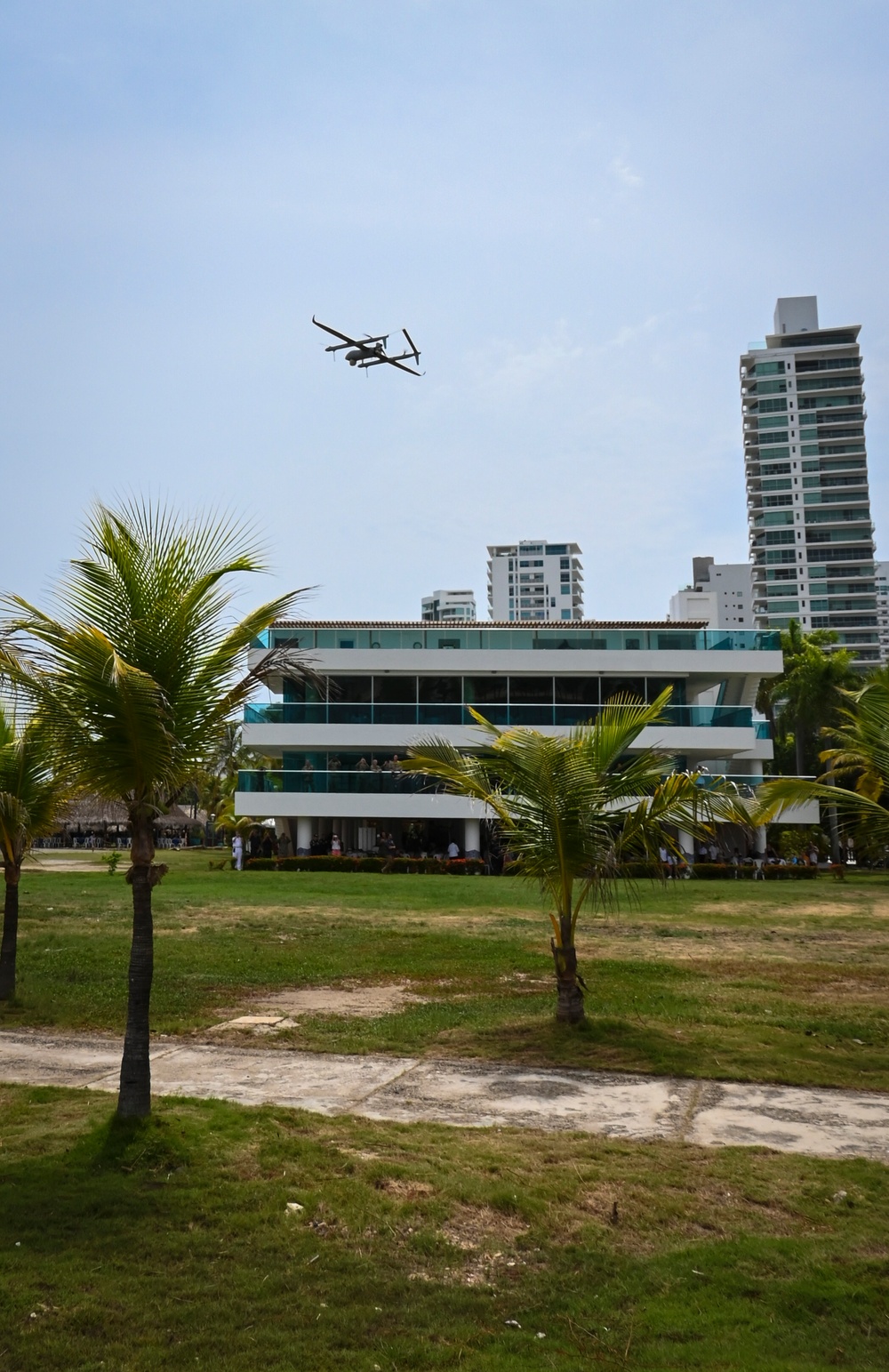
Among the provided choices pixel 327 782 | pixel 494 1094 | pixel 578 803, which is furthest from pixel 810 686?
pixel 494 1094

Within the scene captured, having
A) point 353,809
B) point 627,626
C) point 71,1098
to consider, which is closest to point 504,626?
point 627,626

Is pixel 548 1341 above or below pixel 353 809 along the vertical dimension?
below

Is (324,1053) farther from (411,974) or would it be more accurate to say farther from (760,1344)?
(760,1344)

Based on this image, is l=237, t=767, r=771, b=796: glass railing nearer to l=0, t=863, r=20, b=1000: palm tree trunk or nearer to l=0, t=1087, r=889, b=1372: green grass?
l=0, t=863, r=20, b=1000: palm tree trunk

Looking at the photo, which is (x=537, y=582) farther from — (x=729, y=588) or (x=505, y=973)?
(x=505, y=973)

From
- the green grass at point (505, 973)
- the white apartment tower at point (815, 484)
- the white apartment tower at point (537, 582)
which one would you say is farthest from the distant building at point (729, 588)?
the green grass at point (505, 973)

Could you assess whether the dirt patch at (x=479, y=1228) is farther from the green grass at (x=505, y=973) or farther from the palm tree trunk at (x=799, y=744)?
the palm tree trunk at (x=799, y=744)
